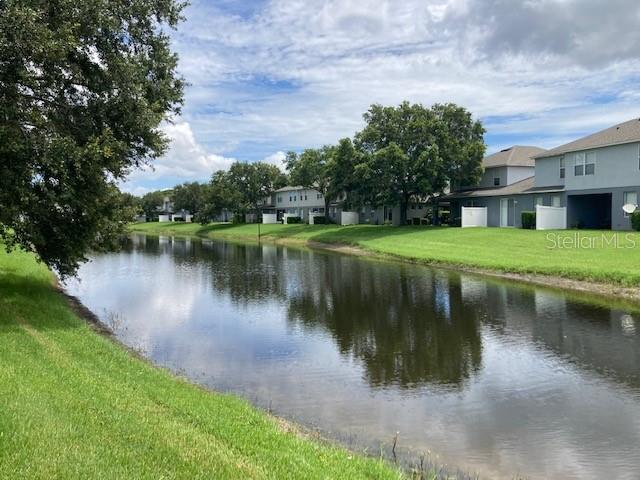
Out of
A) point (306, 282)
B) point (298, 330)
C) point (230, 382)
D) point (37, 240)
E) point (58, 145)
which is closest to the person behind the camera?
point (230, 382)

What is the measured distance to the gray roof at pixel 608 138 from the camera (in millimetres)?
41500

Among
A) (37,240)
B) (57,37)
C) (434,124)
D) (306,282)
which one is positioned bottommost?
(306,282)

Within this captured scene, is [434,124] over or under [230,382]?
over

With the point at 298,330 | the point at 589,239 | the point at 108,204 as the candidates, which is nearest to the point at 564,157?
the point at 589,239

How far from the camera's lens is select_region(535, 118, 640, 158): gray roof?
41500 millimetres

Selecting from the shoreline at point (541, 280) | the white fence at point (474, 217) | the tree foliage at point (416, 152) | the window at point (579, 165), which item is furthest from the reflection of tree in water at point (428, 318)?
the tree foliage at point (416, 152)

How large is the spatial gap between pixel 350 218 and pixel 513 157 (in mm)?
25735

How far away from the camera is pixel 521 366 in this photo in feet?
46.8

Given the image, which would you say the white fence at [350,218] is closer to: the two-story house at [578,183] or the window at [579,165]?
the two-story house at [578,183]

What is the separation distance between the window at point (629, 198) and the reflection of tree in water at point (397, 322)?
685 inches

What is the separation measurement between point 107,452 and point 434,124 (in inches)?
2220

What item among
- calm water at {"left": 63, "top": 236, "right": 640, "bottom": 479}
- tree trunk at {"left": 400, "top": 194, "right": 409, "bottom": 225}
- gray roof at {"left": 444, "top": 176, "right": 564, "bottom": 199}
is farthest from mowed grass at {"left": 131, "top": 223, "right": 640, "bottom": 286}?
gray roof at {"left": 444, "top": 176, "right": 564, "bottom": 199}

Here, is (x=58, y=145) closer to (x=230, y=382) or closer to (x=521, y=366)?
(x=230, y=382)

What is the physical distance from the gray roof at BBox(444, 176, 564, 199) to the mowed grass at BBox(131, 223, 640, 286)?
5172mm
